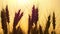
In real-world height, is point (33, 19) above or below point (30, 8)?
below

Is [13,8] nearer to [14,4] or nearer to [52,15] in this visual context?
[14,4]

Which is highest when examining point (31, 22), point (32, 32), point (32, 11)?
point (32, 11)

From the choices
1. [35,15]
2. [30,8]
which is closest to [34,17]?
[35,15]

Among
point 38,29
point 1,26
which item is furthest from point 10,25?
point 38,29

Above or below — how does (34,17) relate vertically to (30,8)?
below

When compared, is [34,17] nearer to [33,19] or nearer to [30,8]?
[33,19]

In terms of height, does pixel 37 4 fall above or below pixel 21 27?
above

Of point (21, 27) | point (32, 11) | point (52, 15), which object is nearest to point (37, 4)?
point (32, 11)

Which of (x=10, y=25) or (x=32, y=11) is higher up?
(x=32, y=11)

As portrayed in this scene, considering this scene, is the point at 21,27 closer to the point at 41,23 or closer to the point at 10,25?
the point at 10,25

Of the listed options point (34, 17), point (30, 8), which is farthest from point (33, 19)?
point (30, 8)

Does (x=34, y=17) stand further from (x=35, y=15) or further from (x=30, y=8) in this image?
(x=30, y=8)

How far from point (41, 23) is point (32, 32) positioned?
0.51 ft

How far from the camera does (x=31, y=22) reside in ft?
4.86
